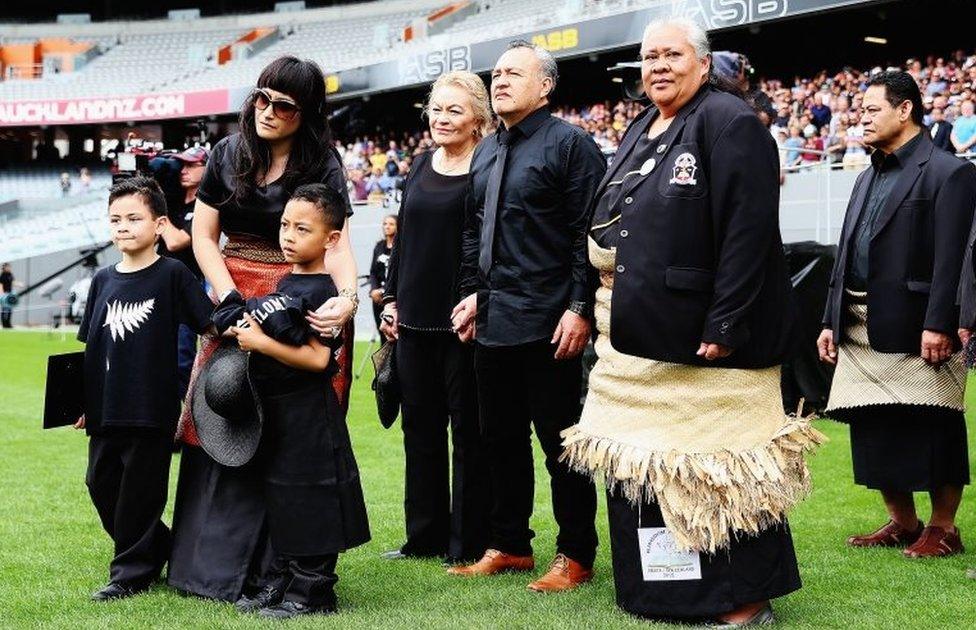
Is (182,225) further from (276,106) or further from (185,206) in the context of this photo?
(276,106)

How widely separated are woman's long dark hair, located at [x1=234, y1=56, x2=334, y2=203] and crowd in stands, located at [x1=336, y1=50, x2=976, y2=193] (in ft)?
21.5

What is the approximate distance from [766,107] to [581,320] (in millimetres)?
1074

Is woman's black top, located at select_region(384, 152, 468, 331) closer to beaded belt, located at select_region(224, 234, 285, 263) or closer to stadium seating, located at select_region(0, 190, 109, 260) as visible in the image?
beaded belt, located at select_region(224, 234, 285, 263)

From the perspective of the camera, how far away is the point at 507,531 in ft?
15.8

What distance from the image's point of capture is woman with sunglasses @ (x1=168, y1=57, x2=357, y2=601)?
4.43 m

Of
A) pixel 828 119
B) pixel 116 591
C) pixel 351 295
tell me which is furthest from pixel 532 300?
pixel 828 119

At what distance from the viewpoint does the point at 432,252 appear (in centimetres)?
509

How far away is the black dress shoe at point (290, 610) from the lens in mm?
4098

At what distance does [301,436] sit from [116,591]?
0.90 m

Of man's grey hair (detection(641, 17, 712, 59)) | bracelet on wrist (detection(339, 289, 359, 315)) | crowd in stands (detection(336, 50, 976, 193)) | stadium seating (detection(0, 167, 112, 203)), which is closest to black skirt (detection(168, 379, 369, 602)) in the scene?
bracelet on wrist (detection(339, 289, 359, 315))

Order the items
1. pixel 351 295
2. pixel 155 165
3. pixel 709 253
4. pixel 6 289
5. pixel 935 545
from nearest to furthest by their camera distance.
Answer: pixel 709 253 → pixel 351 295 → pixel 935 545 → pixel 155 165 → pixel 6 289

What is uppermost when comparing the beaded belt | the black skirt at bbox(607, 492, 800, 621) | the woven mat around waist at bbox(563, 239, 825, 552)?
the beaded belt

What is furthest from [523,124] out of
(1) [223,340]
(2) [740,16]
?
(2) [740,16]

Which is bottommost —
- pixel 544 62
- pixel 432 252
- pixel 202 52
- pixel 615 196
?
pixel 432 252
